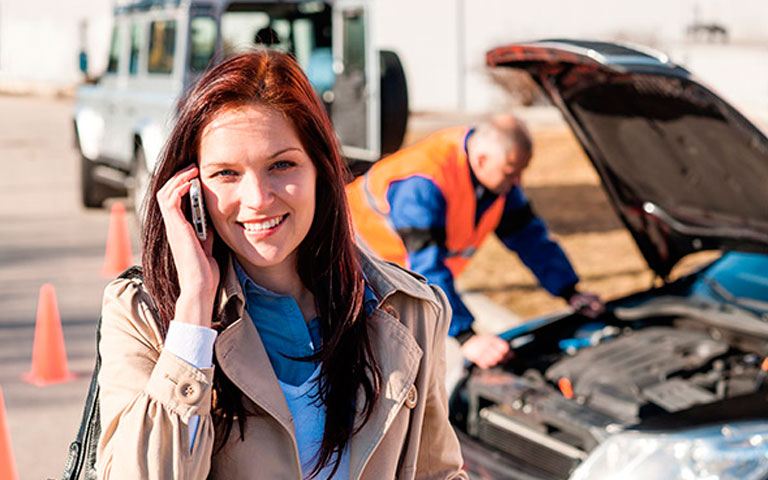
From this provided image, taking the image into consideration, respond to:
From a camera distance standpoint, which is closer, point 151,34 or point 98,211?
point 151,34

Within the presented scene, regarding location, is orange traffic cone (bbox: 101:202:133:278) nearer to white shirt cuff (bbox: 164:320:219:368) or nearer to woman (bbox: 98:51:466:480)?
woman (bbox: 98:51:466:480)

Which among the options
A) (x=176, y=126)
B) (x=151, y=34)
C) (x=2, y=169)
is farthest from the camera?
(x=2, y=169)

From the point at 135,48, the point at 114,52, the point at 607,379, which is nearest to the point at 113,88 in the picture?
the point at 114,52

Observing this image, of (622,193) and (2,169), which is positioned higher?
(622,193)

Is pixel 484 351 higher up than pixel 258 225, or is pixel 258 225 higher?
pixel 258 225

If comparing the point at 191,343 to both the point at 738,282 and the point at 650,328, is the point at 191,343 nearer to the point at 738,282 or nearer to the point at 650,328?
the point at 650,328

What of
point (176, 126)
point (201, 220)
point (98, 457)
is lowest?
point (98, 457)

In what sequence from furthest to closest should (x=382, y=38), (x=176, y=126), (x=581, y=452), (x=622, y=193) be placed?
(x=382, y=38)
(x=622, y=193)
(x=581, y=452)
(x=176, y=126)

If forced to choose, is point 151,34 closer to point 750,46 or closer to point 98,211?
point 98,211

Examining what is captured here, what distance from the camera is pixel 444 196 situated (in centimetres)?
432

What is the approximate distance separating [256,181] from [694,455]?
2.00 metres

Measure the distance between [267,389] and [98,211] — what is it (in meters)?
11.6

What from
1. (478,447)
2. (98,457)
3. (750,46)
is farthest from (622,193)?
(750,46)

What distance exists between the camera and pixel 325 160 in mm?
1891
